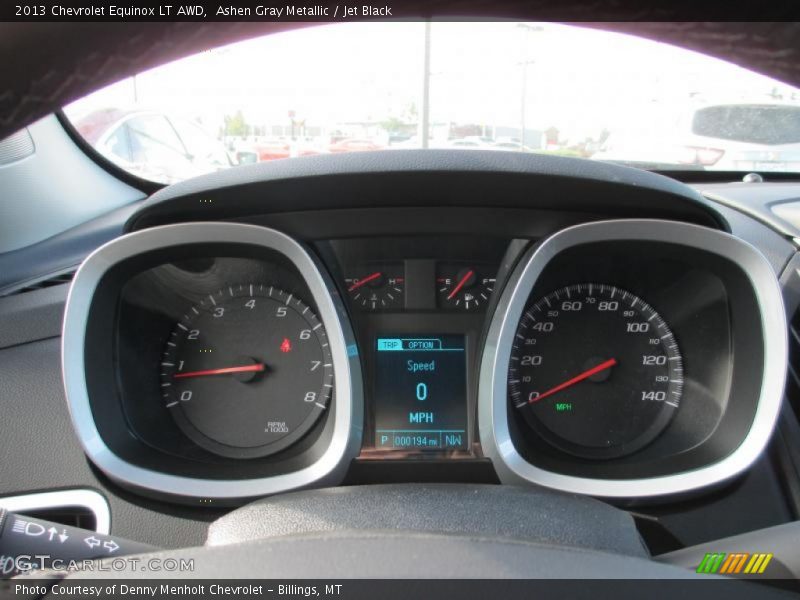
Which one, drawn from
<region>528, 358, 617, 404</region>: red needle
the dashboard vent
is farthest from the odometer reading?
the dashboard vent

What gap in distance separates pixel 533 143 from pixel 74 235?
179 centimetres

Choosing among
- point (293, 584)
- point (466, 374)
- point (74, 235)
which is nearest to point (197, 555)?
point (293, 584)

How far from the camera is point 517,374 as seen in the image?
2268 mm

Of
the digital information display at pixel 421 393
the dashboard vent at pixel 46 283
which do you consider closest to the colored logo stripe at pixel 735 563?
the digital information display at pixel 421 393

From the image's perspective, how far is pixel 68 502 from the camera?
6.36ft

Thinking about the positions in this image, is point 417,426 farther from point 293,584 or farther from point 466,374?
point 293,584

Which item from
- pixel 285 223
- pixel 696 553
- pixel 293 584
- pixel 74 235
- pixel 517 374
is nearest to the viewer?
pixel 293 584

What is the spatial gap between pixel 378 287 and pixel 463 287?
0.29 meters

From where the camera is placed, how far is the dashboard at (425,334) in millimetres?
1967

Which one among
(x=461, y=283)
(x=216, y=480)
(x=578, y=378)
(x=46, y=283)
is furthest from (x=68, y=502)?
(x=578, y=378)

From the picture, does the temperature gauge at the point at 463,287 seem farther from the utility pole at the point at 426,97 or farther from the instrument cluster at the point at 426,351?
the utility pole at the point at 426,97

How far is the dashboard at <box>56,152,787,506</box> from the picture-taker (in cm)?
197

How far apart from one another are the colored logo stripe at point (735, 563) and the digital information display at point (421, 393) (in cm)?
98

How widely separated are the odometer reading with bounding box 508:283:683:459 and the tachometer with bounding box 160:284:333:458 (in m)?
0.68
